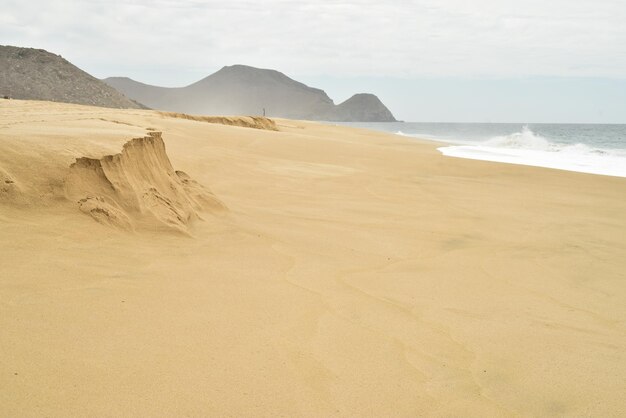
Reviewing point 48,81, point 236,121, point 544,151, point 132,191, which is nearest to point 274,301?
point 132,191

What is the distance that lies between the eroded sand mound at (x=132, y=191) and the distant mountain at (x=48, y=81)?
33.8m

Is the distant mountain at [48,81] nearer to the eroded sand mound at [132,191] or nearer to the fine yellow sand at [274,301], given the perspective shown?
the eroded sand mound at [132,191]

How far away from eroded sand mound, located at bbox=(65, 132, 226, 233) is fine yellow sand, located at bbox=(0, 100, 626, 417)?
0.6 inches

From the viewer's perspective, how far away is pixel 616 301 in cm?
332

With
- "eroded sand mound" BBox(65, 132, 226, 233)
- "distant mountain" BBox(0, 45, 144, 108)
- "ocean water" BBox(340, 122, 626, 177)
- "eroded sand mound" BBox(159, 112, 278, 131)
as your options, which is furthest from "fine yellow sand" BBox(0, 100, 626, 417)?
"distant mountain" BBox(0, 45, 144, 108)

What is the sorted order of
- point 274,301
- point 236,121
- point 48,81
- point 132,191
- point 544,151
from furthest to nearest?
point 48,81
point 544,151
point 236,121
point 132,191
point 274,301

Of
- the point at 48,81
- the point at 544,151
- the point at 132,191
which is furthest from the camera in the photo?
the point at 48,81

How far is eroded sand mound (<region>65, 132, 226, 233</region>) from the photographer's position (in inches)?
140

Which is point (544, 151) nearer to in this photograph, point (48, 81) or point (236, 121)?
point (236, 121)

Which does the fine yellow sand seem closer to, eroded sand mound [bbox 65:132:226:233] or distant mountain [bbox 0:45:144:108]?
eroded sand mound [bbox 65:132:226:233]

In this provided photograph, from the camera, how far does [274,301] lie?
2822 mm

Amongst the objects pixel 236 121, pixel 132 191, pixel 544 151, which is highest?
pixel 236 121

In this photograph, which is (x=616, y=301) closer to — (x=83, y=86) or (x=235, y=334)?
(x=235, y=334)

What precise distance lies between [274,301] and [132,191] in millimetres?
1557
